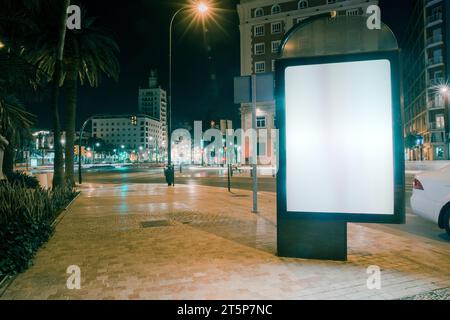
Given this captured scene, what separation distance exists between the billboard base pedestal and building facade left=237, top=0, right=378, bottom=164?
47107 millimetres

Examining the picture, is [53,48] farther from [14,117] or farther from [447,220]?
[447,220]

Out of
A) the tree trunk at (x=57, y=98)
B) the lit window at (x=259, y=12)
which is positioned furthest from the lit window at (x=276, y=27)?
the tree trunk at (x=57, y=98)

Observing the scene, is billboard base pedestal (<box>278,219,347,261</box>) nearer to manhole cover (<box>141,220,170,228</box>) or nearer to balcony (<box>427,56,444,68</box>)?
manhole cover (<box>141,220,170,228</box>)

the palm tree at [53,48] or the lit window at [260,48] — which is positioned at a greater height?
the lit window at [260,48]

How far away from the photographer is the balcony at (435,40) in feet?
183

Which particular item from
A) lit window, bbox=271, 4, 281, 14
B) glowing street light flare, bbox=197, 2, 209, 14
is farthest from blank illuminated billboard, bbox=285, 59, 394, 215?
lit window, bbox=271, 4, 281, 14

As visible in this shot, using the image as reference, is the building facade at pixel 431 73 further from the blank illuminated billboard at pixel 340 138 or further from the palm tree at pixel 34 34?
the blank illuminated billboard at pixel 340 138

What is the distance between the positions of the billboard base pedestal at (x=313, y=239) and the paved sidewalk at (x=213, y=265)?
0.18 meters

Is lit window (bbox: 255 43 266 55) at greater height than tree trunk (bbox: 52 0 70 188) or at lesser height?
greater

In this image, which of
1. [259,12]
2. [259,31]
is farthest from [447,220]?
[259,12]

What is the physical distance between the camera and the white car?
22.4 ft

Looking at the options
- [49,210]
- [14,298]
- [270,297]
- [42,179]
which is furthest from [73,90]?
[270,297]

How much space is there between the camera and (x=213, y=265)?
517cm
